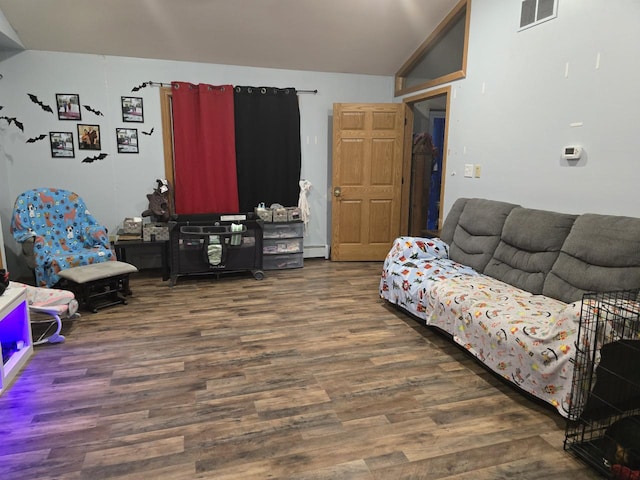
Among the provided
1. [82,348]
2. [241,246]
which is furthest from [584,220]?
[82,348]

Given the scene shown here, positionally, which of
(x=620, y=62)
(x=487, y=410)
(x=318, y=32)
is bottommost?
(x=487, y=410)

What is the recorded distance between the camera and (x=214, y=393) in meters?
2.42

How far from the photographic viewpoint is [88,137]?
15.5 ft

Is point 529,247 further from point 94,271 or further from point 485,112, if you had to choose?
point 94,271

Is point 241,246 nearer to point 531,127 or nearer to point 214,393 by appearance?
point 214,393

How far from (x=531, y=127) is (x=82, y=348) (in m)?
3.79

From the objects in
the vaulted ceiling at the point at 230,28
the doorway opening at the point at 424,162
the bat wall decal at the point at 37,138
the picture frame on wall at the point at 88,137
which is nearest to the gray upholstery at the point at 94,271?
the picture frame on wall at the point at 88,137

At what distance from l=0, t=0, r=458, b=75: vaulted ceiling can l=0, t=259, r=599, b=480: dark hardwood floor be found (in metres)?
2.85

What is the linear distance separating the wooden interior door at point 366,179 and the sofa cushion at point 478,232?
166cm

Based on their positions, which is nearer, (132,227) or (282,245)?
(132,227)

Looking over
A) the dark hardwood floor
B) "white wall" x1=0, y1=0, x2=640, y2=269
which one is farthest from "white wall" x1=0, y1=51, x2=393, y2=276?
the dark hardwood floor

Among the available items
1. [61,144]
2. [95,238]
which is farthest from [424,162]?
[61,144]

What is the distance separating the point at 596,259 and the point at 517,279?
62 centimetres

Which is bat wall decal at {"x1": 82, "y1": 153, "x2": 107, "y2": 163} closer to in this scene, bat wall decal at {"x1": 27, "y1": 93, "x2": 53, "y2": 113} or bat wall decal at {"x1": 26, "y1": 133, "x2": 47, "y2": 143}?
bat wall decal at {"x1": 26, "y1": 133, "x2": 47, "y2": 143}
